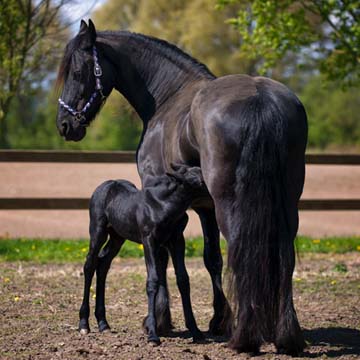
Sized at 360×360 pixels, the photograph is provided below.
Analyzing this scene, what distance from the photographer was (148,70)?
6.70m

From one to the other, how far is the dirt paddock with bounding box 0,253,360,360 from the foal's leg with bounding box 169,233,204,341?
117 mm

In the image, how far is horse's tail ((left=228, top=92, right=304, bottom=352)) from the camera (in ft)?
16.6

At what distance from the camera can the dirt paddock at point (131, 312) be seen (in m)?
5.34

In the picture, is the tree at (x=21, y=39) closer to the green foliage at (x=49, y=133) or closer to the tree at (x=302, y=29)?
the tree at (x=302, y=29)

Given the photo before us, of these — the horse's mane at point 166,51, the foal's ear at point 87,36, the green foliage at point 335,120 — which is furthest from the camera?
the green foliage at point 335,120

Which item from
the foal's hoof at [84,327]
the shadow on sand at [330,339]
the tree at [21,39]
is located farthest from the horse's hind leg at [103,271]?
the tree at [21,39]

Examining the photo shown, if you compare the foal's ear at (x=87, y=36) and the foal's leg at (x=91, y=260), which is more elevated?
the foal's ear at (x=87, y=36)

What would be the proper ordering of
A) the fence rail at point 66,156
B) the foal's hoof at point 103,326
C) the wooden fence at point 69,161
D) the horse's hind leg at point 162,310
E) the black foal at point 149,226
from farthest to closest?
the fence rail at point 66,156, the wooden fence at point 69,161, the foal's hoof at point 103,326, the horse's hind leg at point 162,310, the black foal at point 149,226

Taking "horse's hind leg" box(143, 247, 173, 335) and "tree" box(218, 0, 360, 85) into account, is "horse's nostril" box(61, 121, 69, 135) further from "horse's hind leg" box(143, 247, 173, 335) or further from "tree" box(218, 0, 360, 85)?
"tree" box(218, 0, 360, 85)

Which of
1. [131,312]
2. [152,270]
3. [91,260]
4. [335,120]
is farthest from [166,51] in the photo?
[335,120]

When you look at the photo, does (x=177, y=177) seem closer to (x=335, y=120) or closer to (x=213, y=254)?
(x=213, y=254)

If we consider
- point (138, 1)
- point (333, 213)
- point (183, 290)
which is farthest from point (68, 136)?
point (138, 1)

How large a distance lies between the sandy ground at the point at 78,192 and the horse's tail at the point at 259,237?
23.7ft

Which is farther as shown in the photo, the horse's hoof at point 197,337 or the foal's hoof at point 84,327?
the foal's hoof at point 84,327
